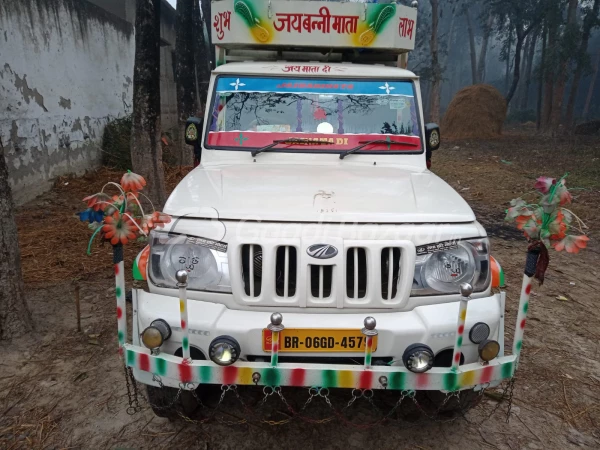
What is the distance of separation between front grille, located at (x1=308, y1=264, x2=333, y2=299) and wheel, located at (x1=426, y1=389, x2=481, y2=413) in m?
0.86

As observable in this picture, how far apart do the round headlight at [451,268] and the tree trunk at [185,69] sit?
8.21 meters

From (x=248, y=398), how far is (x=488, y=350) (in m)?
1.52

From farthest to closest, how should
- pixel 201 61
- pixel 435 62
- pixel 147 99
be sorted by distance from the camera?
1. pixel 435 62
2. pixel 201 61
3. pixel 147 99

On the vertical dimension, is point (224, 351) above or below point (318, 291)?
below

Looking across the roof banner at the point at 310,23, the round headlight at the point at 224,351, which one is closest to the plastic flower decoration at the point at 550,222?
the round headlight at the point at 224,351

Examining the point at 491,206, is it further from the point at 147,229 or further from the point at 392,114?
the point at 147,229

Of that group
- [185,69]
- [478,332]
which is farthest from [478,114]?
[478,332]

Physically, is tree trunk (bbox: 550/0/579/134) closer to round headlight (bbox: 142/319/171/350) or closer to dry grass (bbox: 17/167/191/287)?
dry grass (bbox: 17/167/191/287)

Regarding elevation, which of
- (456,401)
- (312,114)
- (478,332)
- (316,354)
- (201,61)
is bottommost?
(456,401)

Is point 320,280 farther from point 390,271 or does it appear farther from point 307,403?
point 307,403

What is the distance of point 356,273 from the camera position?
222 centimetres

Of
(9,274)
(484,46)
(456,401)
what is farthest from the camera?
(484,46)

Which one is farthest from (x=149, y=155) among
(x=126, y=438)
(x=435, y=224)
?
(x=435, y=224)

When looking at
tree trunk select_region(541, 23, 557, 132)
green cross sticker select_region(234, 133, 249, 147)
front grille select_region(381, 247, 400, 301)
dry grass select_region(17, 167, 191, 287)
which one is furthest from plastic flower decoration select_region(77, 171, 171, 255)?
tree trunk select_region(541, 23, 557, 132)
